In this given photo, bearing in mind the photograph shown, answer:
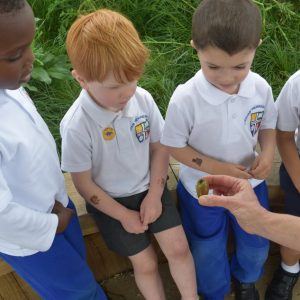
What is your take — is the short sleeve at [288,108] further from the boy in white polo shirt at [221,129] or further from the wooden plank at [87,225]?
the wooden plank at [87,225]

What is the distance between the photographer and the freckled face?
1.15m

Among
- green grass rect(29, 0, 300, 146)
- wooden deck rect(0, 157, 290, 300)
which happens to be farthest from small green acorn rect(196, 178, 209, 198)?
green grass rect(29, 0, 300, 146)

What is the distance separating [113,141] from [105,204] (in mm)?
254

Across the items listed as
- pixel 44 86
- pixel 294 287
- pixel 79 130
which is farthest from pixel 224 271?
pixel 44 86

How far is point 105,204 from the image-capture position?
167 centimetres

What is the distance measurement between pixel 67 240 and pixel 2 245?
0.25 m

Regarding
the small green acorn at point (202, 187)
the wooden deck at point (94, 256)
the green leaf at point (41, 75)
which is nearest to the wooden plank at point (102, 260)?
the wooden deck at point (94, 256)

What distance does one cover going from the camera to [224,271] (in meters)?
1.95

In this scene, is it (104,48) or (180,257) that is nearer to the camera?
(104,48)

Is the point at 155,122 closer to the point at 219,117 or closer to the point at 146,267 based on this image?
the point at 219,117

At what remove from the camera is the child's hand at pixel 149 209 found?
1.71 metres

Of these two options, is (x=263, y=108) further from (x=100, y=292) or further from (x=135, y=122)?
(x=100, y=292)

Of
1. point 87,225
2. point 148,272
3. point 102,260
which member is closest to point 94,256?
point 102,260

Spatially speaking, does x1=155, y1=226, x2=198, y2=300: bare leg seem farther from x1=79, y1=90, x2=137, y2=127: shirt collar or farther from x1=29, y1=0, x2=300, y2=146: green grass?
x1=29, y1=0, x2=300, y2=146: green grass
